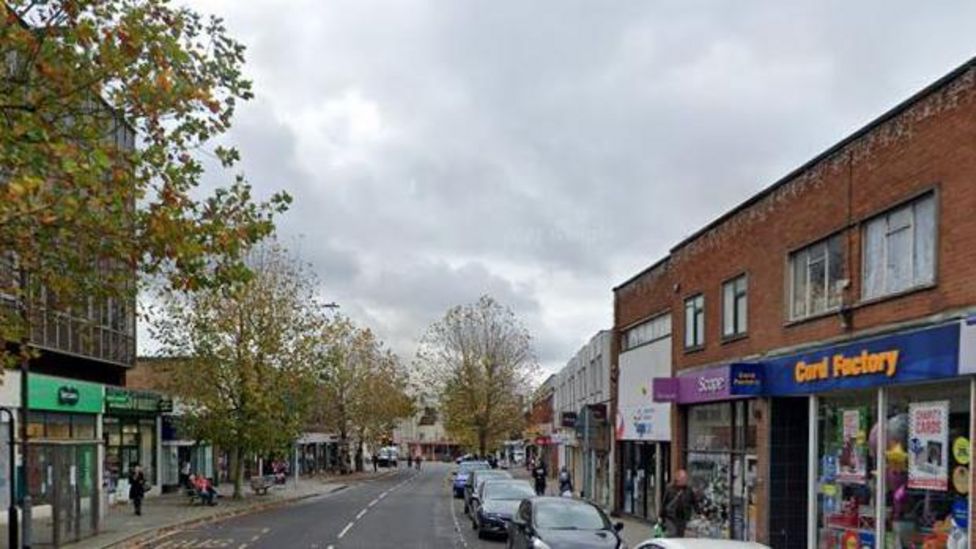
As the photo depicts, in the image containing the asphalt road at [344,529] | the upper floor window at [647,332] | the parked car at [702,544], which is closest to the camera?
the parked car at [702,544]

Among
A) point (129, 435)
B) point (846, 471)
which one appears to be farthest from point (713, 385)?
point (129, 435)

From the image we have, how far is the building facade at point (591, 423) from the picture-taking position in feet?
122

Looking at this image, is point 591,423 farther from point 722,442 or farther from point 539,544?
point 539,544

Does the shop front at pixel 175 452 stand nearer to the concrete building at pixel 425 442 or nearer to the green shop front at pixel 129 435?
the green shop front at pixel 129 435

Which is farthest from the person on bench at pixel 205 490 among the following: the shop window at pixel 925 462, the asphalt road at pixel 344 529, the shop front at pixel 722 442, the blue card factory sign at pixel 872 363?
the shop window at pixel 925 462

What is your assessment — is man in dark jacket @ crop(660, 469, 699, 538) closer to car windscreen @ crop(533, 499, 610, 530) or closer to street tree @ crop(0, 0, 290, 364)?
car windscreen @ crop(533, 499, 610, 530)

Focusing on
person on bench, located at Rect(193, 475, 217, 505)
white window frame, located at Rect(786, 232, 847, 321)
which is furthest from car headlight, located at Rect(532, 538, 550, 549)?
person on bench, located at Rect(193, 475, 217, 505)

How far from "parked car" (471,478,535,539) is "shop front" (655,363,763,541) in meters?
3.97

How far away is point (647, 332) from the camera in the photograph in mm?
31578

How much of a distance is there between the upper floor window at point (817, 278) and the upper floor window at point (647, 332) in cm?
934

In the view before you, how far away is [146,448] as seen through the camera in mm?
45906

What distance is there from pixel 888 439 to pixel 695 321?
10.9m

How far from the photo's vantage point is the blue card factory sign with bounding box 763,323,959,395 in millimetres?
13016

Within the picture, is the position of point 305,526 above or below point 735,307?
below
